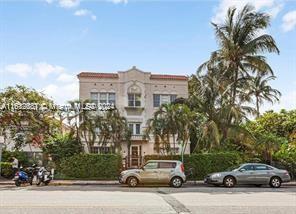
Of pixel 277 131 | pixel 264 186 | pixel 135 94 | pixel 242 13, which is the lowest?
pixel 264 186

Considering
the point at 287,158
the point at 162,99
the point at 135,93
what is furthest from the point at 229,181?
the point at 135,93

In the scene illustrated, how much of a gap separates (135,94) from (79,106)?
28.0ft

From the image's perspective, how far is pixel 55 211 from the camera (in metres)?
10.2

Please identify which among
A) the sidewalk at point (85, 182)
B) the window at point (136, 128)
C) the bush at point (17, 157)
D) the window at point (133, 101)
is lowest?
the sidewalk at point (85, 182)

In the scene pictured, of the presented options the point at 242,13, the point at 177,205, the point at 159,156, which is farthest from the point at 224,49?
the point at 177,205

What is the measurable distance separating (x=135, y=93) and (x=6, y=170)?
13.9m

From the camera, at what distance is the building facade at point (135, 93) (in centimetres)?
3547

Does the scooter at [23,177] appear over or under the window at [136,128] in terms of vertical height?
under

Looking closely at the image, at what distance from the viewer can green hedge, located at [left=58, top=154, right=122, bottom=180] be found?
26.7m

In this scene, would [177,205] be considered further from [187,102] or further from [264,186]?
[187,102]

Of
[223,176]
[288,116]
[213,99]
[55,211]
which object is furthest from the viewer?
[288,116]

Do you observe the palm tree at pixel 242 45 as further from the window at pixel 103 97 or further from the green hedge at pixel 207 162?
the window at pixel 103 97

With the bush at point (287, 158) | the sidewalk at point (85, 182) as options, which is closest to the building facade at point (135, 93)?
the bush at point (287, 158)

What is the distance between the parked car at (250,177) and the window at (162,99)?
15.4 metres
